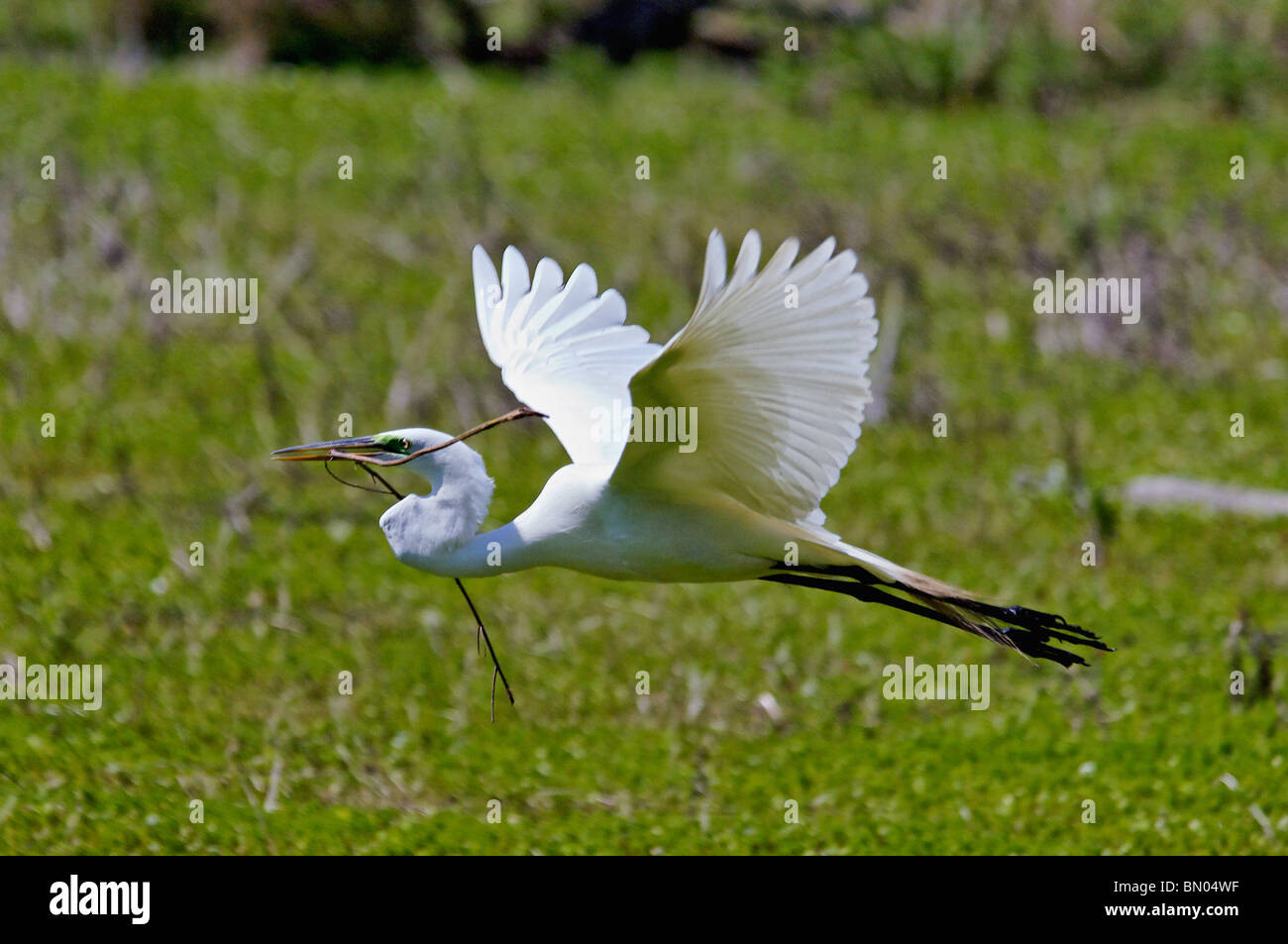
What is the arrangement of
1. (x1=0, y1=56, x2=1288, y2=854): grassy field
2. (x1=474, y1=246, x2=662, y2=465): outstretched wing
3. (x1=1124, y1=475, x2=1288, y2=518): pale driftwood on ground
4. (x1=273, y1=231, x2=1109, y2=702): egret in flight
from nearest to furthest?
(x1=273, y1=231, x2=1109, y2=702): egret in flight, (x1=474, y1=246, x2=662, y2=465): outstretched wing, (x1=0, y1=56, x2=1288, y2=854): grassy field, (x1=1124, y1=475, x2=1288, y2=518): pale driftwood on ground

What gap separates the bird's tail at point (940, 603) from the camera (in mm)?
4082

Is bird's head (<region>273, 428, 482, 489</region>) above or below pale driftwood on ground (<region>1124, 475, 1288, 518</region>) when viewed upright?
below

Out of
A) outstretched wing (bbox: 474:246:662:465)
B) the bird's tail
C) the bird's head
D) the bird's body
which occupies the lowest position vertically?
the bird's tail

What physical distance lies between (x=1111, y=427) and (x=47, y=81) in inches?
270

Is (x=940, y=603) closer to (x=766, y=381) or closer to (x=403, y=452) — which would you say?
(x=766, y=381)

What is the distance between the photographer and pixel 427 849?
5492 mm

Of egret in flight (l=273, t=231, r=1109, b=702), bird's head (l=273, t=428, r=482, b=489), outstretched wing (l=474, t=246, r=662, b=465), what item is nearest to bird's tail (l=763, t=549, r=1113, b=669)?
egret in flight (l=273, t=231, r=1109, b=702)

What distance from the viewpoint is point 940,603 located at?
4.14 metres

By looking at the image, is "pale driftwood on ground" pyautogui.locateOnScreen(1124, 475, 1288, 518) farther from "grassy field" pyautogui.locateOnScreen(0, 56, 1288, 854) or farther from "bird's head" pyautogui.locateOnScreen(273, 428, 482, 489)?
"bird's head" pyautogui.locateOnScreen(273, 428, 482, 489)

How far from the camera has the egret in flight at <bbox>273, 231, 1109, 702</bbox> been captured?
11.7 feet

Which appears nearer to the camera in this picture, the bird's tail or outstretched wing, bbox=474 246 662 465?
the bird's tail

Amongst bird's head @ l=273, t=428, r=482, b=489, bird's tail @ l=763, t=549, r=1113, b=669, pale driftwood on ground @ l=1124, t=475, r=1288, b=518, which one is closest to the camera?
bird's head @ l=273, t=428, r=482, b=489

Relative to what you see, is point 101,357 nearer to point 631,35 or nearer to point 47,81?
point 47,81
